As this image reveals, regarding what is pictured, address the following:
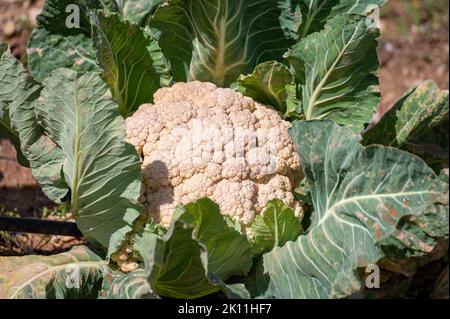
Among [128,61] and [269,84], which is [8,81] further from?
[269,84]

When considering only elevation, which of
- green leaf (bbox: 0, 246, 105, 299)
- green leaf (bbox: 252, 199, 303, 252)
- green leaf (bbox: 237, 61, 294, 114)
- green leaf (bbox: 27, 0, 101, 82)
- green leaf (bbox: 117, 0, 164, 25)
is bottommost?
green leaf (bbox: 0, 246, 105, 299)

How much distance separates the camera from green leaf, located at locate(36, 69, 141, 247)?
2.42 metres

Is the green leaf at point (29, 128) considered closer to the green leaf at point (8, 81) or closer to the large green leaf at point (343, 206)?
the green leaf at point (8, 81)

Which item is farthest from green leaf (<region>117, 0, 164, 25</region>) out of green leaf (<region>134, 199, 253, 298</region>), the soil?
the soil

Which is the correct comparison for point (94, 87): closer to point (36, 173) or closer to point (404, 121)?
point (36, 173)

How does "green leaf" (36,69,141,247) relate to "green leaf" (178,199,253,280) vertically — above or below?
above

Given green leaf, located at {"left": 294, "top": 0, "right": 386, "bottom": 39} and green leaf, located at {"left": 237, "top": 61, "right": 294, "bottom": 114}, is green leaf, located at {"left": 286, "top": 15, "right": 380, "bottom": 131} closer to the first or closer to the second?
green leaf, located at {"left": 237, "top": 61, "right": 294, "bottom": 114}

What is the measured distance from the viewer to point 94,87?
2.41m

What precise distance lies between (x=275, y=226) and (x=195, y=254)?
1.17 ft

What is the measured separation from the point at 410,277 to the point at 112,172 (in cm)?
187

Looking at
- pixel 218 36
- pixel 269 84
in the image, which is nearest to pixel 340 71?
pixel 269 84

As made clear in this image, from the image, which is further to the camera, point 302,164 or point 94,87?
point 302,164

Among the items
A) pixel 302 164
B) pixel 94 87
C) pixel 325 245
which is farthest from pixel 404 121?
pixel 94 87

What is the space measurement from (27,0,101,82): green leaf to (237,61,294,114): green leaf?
2.22 ft
